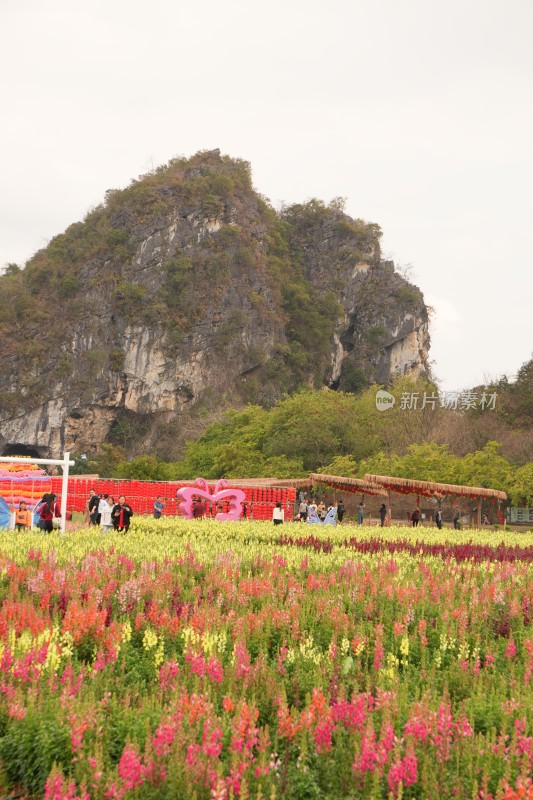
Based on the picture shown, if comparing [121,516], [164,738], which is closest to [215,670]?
[164,738]

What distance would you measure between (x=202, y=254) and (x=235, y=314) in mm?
6721

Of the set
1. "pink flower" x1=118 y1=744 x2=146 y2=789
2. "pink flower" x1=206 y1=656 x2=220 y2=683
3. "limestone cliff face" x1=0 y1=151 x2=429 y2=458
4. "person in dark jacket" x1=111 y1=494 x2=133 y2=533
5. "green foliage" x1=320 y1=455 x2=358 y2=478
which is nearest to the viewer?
"pink flower" x1=118 y1=744 x2=146 y2=789

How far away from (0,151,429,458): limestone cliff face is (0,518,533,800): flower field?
60.3 m

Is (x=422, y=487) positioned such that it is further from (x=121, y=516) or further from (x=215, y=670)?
(x=215, y=670)

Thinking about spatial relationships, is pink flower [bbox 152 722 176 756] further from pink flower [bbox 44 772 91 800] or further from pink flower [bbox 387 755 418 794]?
pink flower [bbox 387 755 418 794]

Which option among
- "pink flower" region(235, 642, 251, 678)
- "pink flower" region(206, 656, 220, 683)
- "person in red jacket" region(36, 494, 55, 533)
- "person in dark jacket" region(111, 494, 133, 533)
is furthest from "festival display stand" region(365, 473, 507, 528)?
"pink flower" region(206, 656, 220, 683)

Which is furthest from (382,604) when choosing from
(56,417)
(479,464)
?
(56,417)

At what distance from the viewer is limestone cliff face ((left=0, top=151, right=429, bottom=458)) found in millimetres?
77562

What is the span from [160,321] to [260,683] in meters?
74.2

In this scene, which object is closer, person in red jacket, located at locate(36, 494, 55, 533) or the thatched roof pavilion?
person in red jacket, located at locate(36, 494, 55, 533)

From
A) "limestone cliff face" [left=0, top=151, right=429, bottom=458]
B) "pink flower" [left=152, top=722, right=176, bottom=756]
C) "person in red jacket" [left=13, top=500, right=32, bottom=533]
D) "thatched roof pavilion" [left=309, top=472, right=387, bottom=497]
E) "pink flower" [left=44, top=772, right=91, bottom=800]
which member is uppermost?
"limestone cliff face" [left=0, top=151, right=429, bottom=458]

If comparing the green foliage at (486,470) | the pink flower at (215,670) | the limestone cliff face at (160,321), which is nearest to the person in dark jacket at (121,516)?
the pink flower at (215,670)

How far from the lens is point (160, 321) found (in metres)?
78.8

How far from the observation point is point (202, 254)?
82000 mm
